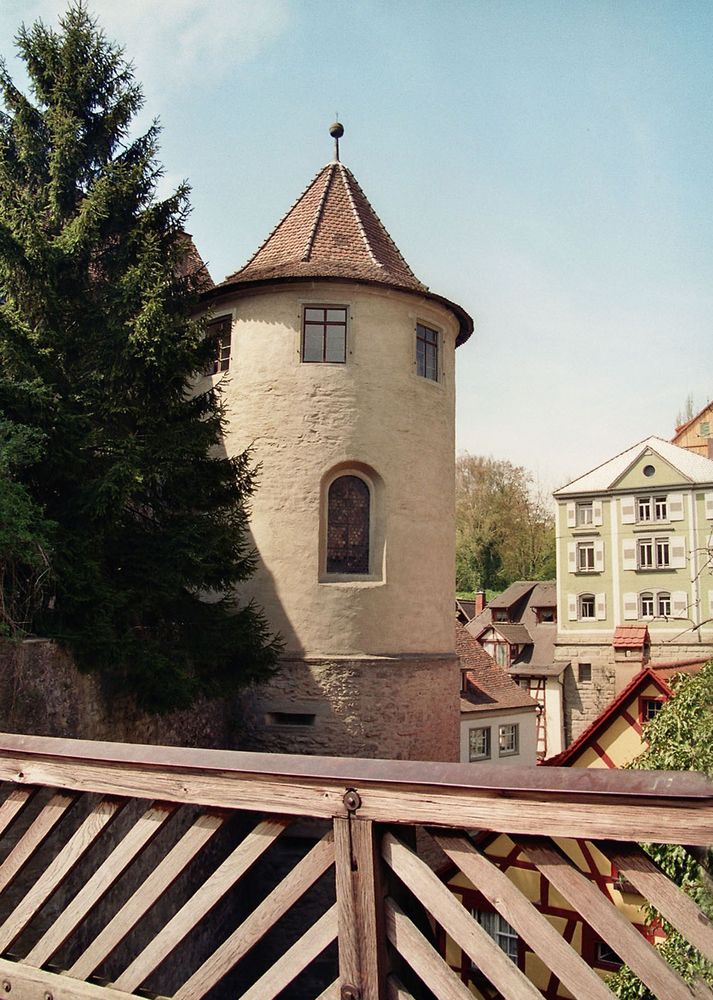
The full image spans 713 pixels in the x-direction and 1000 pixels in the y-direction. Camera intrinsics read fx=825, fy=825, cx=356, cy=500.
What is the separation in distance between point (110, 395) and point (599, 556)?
27.4m

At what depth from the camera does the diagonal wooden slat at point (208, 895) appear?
2430 mm

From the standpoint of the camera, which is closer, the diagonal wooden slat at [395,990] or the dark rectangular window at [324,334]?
the diagonal wooden slat at [395,990]

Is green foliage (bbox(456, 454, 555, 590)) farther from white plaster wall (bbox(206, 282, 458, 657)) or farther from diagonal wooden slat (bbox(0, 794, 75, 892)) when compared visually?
diagonal wooden slat (bbox(0, 794, 75, 892))

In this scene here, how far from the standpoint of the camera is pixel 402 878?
7.30ft

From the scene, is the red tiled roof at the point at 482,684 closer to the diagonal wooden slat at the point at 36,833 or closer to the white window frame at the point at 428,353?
the white window frame at the point at 428,353

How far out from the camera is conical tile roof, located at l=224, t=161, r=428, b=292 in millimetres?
13508

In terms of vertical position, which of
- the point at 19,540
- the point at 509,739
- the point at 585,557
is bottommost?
the point at 509,739

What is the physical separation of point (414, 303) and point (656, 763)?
9.04m

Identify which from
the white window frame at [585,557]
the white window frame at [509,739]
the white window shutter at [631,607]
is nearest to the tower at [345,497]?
the white window frame at [509,739]

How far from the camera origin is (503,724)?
2489cm

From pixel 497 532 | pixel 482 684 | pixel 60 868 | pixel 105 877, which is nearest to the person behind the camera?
pixel 105 877

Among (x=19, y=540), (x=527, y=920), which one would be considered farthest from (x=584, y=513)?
(x=527, y=920)

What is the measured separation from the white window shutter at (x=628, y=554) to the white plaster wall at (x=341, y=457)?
21292 millimetres

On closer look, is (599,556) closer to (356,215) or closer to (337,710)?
(356,215)
